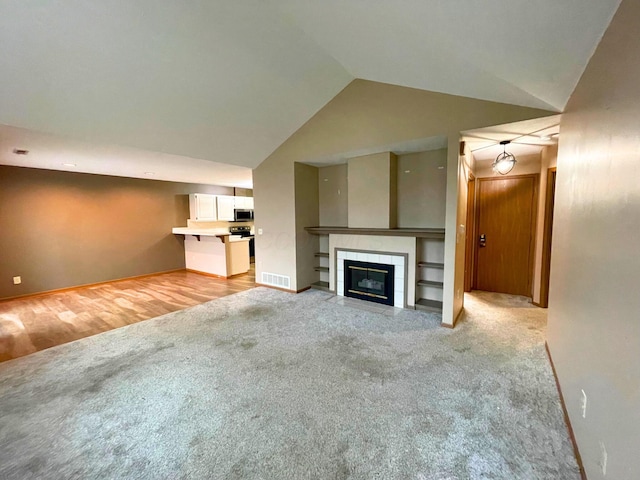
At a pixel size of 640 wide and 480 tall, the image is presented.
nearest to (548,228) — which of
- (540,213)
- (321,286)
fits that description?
(540,213)

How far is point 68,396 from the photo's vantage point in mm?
2205

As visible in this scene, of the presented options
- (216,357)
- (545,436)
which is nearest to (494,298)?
(545,436)

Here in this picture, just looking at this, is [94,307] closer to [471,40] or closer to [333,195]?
[333,195]

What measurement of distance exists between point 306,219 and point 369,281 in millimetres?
1670

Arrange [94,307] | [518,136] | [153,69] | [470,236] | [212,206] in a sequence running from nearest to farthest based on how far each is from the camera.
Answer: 1. [153,69]
2. [518,136]
3. [94,307]
4. [470,236]
5. [212,206]

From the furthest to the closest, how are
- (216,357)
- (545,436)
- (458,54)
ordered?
(216,357) < (458,54) < (545,436)

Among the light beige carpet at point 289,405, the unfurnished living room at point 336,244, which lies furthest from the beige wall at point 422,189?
the light beige carpet at point 289,405

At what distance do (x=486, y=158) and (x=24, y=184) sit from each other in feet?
27.9

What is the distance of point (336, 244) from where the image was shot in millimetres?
4773

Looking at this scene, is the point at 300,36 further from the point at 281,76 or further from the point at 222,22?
the point at 222,22

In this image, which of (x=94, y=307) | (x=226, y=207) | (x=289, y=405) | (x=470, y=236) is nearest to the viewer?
(x=289, y=405)

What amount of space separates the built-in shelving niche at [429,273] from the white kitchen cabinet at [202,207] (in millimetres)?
5807

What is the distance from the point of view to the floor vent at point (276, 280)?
509 cm

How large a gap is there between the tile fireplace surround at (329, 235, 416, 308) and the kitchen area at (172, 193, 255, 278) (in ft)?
9.38
